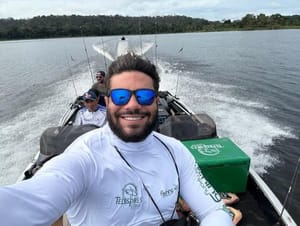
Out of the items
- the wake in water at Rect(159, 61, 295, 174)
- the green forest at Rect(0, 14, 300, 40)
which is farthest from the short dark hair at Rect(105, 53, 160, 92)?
the green forest at Rect(0, 14, 300, 40)

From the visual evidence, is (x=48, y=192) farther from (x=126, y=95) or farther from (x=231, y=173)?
(x=231, y=173)

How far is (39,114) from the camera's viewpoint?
809 centimetres

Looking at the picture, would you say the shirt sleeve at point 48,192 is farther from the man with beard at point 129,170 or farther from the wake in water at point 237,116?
the wake in water at point 237,116

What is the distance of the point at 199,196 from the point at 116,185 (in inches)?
16.9

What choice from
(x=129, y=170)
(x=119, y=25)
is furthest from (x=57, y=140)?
(x=119, y=25)

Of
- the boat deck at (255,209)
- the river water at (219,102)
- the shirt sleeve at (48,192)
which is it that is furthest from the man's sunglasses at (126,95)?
the river water at (219,102)

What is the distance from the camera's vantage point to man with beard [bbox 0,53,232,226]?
3.90 ft

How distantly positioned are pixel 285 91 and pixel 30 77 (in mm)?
11809

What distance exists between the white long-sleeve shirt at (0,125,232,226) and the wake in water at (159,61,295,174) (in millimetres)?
4204

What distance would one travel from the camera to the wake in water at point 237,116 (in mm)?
5813

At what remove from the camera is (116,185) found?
1217 millimetres

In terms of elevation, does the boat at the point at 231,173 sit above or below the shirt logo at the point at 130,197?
below

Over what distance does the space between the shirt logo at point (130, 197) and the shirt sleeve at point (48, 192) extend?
0.16m

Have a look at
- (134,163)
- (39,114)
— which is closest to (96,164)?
(134,163)
